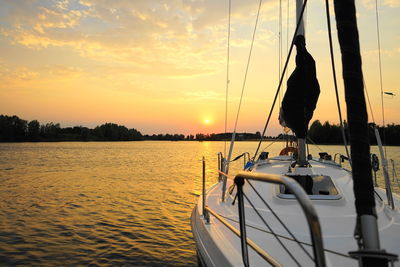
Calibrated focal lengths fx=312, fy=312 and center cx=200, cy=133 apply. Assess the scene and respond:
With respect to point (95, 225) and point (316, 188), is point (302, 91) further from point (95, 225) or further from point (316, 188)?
point (95, 225)

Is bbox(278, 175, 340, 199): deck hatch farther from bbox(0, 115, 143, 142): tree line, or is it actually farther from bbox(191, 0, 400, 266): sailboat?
bbox(0, 115, 143, 142): tree line

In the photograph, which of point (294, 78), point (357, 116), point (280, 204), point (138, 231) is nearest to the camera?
point (357, 116)

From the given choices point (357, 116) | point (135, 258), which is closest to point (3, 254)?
point (135, 258)

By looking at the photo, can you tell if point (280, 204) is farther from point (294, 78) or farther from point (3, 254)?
point (3, 254)

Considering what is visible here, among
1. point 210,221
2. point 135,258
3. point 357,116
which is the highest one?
point 357,116

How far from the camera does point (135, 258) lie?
801 centimetres

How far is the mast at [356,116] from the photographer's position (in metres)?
1.95

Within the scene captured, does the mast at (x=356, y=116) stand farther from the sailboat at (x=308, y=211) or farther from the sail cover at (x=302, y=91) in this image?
the sail cover at (x=302, y=91)

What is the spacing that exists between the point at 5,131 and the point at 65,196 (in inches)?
5508

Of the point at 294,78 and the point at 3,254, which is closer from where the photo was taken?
the point at 294,78

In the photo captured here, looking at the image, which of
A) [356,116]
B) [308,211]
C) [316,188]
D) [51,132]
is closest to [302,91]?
[316,188]

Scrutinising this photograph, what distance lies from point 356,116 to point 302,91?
12.7 ft

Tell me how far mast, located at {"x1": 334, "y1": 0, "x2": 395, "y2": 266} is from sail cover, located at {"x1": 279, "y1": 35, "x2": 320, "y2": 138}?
3.74 metres

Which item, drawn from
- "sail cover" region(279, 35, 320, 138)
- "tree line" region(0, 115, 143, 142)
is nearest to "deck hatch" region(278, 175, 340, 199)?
"sail cover" region(279, 35, 320, 138)
